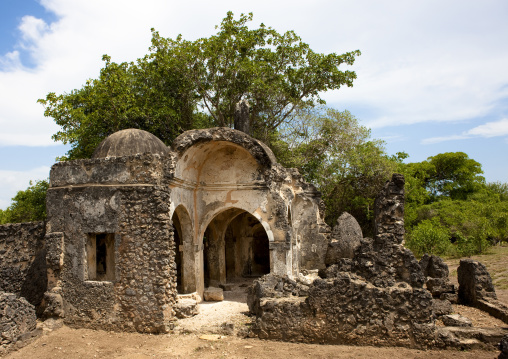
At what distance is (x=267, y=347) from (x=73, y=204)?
5.18m

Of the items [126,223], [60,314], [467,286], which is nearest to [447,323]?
[467,286]

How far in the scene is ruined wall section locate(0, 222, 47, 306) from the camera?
990 centimetres

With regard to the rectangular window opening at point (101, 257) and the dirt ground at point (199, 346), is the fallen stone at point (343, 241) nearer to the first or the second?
the dirt ground at point (199, 346)

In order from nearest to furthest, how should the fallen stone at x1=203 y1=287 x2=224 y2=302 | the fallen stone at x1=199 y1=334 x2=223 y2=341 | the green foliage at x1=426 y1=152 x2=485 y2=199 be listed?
the fallen stone at x1=199 y1=334 x2=223 y2=341
the fallen stone at x1=203 y1=287 x2=224 y2=302
the green foliage at x1=426 y1=152 x2=485 y2=199

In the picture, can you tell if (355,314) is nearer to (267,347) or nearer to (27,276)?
(267,347)

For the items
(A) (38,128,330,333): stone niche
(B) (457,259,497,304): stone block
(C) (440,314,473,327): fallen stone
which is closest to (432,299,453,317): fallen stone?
(C) (440,314,473,327): fallen stone

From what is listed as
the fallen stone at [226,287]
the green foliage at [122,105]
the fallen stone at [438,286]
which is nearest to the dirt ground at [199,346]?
the fallen stone at [438,286]

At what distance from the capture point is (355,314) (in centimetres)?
752

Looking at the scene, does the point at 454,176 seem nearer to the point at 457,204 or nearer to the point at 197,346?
the point at 457,204

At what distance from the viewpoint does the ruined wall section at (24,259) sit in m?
9.90

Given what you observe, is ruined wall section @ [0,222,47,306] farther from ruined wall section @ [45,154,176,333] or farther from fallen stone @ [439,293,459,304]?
fallen stone @ [439,293,459,304]

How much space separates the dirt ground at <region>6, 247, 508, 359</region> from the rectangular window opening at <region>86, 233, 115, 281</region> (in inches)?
54.0

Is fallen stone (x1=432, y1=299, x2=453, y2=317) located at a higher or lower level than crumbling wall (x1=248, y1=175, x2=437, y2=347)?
lower

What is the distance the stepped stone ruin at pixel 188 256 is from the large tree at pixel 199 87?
17.4 ft
